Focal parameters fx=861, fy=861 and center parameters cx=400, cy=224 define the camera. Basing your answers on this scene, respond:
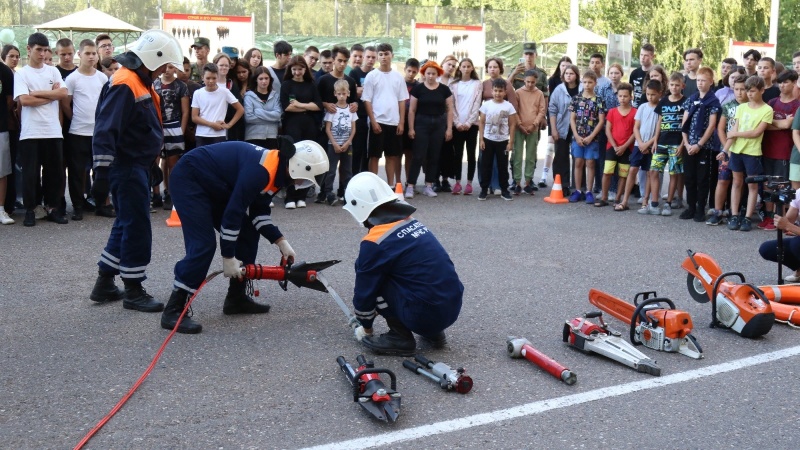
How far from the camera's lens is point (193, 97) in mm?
11242

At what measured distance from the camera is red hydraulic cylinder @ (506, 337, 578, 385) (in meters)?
5.50

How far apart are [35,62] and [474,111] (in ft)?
20.1

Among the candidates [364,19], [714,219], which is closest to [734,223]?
[714,219]

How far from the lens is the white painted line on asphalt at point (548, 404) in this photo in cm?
466

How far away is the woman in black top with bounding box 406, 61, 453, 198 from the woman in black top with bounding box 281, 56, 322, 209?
159 cm

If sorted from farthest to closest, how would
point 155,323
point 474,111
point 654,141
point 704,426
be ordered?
point 474,111 → point 654,141 → point 155,323 → point 704,426

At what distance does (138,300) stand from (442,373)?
2865 millimetres

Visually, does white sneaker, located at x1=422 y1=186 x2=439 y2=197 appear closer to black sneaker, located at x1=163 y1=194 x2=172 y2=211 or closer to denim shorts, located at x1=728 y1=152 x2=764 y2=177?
black sneaker, located at x1=163 y1=194 x2=172 y2=211

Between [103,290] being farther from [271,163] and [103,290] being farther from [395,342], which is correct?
[395,342]

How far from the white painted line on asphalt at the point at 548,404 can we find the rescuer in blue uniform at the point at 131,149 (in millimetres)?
2959

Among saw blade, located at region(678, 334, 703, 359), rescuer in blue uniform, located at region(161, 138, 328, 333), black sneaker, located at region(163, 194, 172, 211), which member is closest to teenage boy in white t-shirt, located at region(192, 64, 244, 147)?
black sneaker, located at region(163, 194, 172, 211)

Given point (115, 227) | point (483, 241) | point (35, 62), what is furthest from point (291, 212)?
point (115, 227)

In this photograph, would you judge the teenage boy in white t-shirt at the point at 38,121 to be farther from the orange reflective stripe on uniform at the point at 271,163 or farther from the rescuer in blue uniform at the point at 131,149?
the orange reflective stripe on uniform at the point at 271,163

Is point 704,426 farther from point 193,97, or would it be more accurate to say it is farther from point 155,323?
point 193,97
